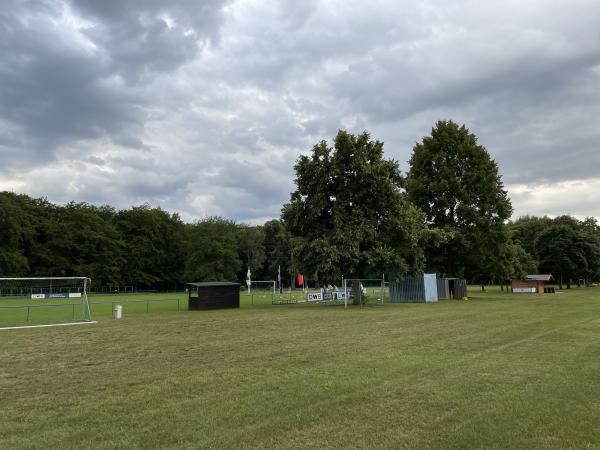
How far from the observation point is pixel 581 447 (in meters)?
5.48

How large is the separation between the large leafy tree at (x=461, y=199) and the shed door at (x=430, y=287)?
5957 millimetres

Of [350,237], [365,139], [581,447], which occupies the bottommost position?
[581,447]

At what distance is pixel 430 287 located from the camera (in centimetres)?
4125

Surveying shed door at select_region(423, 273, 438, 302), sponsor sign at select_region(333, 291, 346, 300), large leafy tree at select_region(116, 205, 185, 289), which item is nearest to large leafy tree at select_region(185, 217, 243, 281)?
large leafy tree at select_region(116, 205, 185, 289)

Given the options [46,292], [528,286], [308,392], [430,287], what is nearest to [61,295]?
[46,292]

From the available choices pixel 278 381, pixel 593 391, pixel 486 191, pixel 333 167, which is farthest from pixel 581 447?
pixel 486 191

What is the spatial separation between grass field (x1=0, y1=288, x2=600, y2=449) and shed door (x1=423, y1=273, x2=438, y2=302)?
81.3 feet

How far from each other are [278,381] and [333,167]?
2646cm

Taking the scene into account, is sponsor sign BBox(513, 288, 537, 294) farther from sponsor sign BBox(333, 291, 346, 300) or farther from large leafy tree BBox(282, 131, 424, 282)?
large leafy tree BBox(282, 131, 424, 282)

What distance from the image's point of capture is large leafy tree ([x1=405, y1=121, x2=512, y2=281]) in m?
47.3

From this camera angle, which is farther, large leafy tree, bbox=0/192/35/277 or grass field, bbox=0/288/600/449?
large leafy tree, bbox=0/192/35/277

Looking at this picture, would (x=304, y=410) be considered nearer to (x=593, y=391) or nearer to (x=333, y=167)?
(x=593, y=391)

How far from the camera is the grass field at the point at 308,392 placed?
19.8 feet

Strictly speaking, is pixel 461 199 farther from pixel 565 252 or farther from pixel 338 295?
pixel 565 252
